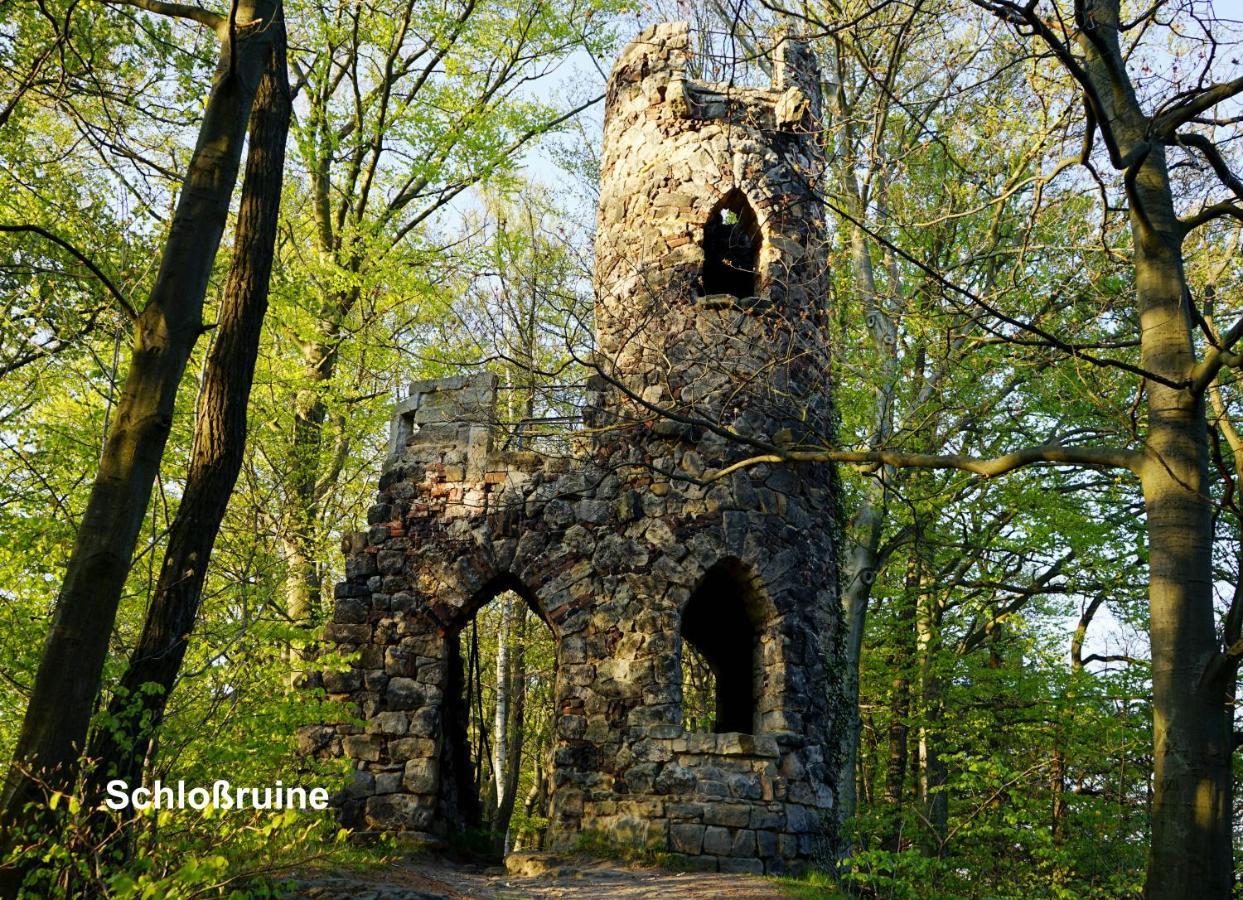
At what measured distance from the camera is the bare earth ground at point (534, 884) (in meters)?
5.83

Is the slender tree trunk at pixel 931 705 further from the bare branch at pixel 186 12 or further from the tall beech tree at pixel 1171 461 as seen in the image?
the bare branch at pixel 186 12

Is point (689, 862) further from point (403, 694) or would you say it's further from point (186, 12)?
point (186, 12)

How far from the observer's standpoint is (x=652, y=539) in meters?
8.35

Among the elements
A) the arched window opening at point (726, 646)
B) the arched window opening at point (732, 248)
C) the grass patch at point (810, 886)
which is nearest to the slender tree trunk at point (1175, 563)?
the grass patch at point (810, 886)

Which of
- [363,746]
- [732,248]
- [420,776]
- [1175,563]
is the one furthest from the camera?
[732,248]

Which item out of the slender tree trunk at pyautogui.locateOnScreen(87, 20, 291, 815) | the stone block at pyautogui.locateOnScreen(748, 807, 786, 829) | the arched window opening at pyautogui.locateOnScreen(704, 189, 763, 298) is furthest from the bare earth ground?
the arched window opening at pyautogui.locateOnScreen(704, 189, 763, 298)

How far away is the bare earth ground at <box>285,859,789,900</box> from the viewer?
5828 mm

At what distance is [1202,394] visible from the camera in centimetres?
448

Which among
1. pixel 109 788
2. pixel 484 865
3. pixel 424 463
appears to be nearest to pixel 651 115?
pixel 424 463

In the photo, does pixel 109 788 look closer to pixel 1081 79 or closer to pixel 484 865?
pixel 484 865

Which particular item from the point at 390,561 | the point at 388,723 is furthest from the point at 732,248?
the point at 388,723

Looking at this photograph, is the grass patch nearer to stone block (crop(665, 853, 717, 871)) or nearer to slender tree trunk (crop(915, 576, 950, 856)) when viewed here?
stone block (crop(665, 853, 717, 871))

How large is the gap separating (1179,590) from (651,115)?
Answer: 22.6ft

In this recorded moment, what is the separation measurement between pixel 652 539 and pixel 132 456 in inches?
177
